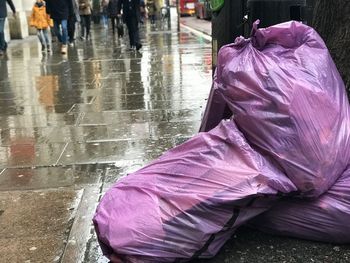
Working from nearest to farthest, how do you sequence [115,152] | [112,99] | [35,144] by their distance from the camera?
1. [115,152]
2. [35,144]
3. [112,99]

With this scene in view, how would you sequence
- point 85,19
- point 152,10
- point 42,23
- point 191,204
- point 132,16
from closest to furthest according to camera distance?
point 191,204 → point 132,16 → point 42,23 → point 85,19 → point 152,10

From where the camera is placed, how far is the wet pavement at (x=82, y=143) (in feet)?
9.27

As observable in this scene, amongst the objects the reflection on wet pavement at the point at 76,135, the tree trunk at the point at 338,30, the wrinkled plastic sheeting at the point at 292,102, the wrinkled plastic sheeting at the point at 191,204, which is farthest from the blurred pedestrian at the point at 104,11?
the wrinkled plastic sheeting at the point at 191,204

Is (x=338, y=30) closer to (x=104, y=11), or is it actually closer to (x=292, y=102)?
(x=292, y=102)

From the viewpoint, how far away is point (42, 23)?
14633mm

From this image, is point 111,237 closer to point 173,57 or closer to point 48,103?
point 48,103

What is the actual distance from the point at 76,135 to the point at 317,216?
3.21 metres

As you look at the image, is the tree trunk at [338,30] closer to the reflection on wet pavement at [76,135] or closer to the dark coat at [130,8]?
the reflection on wet pavement at [76,135]

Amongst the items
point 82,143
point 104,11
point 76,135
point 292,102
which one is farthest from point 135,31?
point 104,11

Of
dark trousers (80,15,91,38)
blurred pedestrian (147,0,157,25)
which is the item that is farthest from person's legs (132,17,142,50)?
blurred pedestrian (147,0,157,25)

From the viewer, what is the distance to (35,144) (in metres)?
5.07

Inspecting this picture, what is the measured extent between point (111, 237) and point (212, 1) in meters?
3.31

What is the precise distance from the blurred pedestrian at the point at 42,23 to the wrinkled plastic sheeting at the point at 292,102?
12434 millimetres

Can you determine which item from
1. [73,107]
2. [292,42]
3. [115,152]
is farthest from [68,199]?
[73,107]
